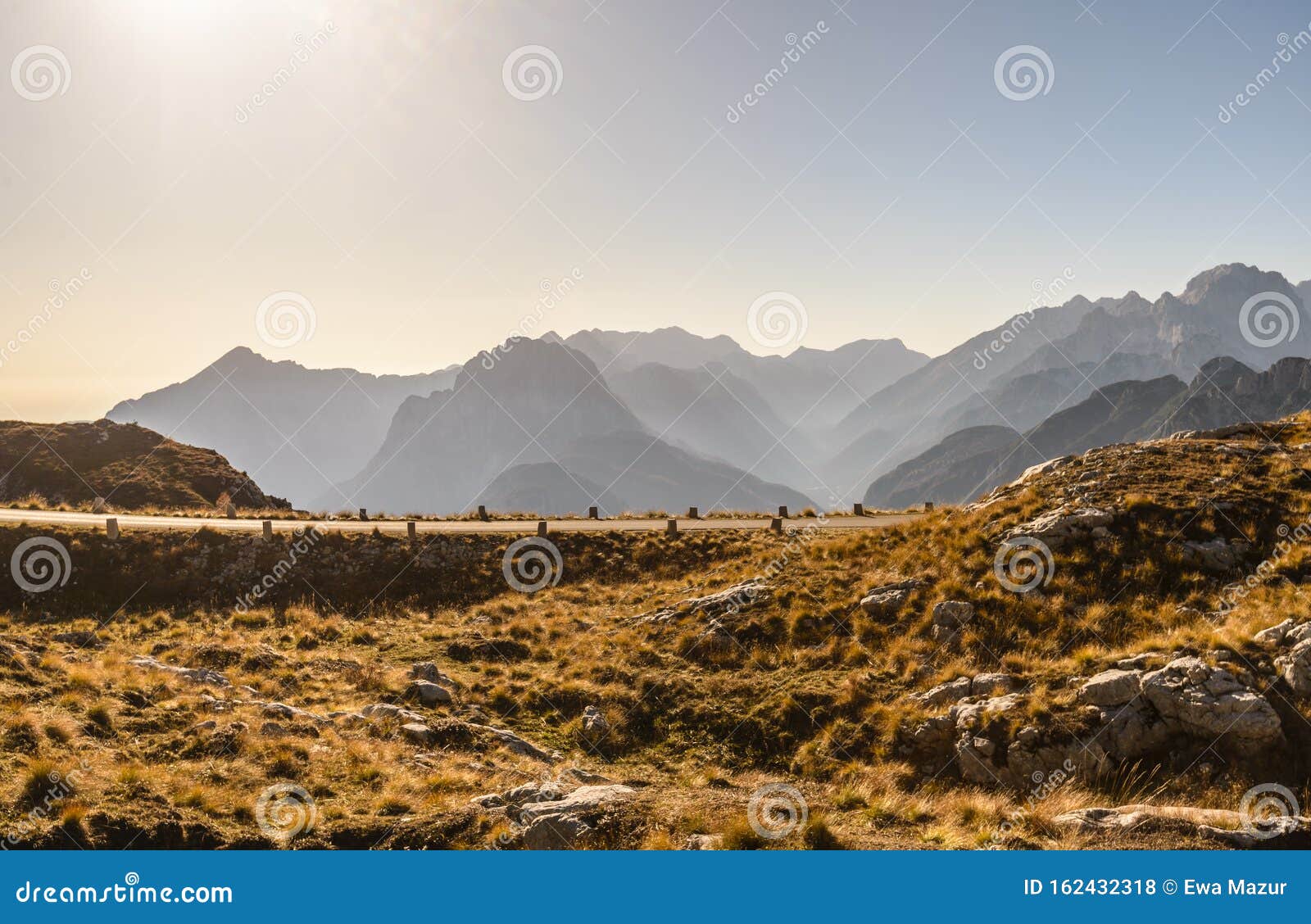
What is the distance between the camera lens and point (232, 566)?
107 ft

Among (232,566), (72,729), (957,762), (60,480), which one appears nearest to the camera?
(72,729)

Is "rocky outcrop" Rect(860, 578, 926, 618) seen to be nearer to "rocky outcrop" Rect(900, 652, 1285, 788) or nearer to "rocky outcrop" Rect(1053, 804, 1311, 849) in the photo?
"rocky outcrop" Rect(900, 652, 1285, 788)

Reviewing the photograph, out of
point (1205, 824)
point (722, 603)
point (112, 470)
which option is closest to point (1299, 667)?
point (1205, 824)

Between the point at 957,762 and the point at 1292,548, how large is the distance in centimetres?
1325

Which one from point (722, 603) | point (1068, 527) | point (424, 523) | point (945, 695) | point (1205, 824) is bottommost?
point (1205, 824)

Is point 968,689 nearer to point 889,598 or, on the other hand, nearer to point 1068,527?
point 889,598

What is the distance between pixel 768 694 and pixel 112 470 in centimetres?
7023

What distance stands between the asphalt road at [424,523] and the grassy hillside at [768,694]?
7135 mm

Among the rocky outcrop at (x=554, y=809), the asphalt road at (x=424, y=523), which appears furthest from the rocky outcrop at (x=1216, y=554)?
the rocky outcrop at (x=554, y=809)

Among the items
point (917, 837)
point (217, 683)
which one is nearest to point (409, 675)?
point (217, 683)

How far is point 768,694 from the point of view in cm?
1755

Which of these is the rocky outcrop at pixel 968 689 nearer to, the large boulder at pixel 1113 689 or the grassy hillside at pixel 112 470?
the large boulder at pixel 1113 689

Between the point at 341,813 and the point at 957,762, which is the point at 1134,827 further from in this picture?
the point at 341,813

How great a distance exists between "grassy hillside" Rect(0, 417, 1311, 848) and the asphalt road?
7135 millimetres
